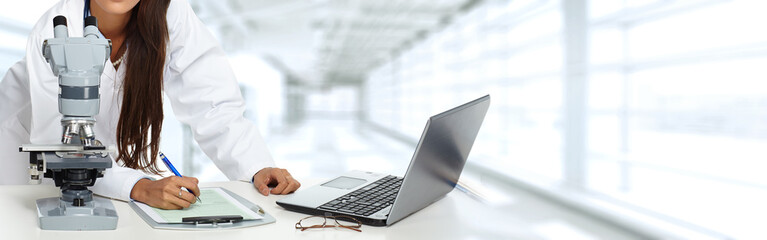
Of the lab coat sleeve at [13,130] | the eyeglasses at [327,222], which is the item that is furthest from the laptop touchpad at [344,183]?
the lab coat sleeve at [13,130]

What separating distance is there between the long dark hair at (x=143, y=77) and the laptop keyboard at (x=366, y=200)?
597mm

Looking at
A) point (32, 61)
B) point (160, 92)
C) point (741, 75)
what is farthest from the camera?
point (741, 75)

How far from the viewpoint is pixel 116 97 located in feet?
4.60

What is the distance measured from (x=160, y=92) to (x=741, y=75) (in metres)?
3.26

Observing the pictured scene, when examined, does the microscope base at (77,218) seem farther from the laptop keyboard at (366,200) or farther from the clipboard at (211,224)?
the laptop keyboard at (366,200)

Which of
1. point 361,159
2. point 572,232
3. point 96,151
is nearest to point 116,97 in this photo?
point 96,151

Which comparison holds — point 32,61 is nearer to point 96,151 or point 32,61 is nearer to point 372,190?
point 96,151

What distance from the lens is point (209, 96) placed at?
148 centimetres

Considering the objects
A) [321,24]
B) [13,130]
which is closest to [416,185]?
[13,130]

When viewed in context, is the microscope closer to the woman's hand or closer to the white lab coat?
the woman's hand

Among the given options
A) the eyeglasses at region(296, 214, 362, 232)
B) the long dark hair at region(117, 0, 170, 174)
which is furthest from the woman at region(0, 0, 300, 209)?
the eyeglasses at region(296, 214, 362, 232)

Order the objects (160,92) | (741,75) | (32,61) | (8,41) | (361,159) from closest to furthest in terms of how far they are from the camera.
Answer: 1. (32,61)
2. (160,92)
3. (8,41)
4. (741,75)
5. (361,159)

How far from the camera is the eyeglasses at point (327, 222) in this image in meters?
0.90

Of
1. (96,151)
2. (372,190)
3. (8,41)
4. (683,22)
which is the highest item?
(683,22)
